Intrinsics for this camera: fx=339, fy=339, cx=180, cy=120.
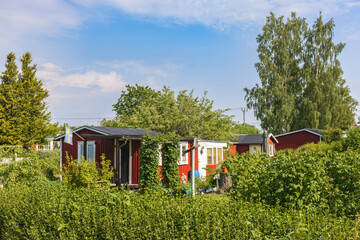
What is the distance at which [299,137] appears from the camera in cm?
3572

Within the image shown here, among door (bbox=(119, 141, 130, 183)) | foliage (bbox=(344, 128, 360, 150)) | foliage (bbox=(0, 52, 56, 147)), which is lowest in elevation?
door (bbox=(119, 141, 130, 183))

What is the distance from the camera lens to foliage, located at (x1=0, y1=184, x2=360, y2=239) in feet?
12.0

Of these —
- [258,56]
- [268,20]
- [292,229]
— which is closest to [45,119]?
[258,56]

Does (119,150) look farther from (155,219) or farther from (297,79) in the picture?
(297,79)

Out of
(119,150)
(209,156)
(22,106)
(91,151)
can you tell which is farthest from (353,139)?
(22,106)

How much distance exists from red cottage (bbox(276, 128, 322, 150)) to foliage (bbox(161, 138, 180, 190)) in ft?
80.8

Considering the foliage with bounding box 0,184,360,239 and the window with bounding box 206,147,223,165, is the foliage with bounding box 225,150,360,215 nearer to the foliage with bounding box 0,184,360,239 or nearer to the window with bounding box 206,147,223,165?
the foliage with bounding box 0,184,360,239

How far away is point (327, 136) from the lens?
95.9 ft

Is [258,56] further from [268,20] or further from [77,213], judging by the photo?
[77,213]

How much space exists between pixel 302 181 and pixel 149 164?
8.57 metres

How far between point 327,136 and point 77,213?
28064 millimetres

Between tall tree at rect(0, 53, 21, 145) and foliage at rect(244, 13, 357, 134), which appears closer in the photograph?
tall tree at rect(0, 53, 21, 145)

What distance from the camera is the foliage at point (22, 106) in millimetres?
33812

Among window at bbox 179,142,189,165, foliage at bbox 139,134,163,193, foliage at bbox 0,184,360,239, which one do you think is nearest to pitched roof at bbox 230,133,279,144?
window at bbox 179,142,189,165
